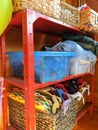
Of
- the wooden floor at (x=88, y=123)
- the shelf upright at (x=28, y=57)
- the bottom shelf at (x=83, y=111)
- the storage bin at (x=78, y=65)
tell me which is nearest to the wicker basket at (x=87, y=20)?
the storage bin at (x=78, y=65)

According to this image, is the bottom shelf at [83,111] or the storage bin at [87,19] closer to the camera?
the storage bin at [87,19]

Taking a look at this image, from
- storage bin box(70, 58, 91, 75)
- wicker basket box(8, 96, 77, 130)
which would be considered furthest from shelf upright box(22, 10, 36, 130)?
storage bin box(70, 58, 91, 75)

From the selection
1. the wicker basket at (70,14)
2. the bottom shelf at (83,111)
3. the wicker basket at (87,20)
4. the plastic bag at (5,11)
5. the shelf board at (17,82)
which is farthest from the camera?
the bottom shelf at (83,111)

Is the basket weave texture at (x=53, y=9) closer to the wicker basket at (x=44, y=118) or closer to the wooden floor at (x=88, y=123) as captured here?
the wicker basket at (x=44, y=118)

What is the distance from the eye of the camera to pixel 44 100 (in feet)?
3.34

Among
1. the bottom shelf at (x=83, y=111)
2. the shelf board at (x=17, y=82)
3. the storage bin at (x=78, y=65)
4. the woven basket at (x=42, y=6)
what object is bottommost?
the bottom shelf at (x=83, y=111)

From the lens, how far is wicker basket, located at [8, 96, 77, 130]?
0.96 meters

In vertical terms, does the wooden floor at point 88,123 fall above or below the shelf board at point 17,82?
below

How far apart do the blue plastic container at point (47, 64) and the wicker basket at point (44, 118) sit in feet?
0.78

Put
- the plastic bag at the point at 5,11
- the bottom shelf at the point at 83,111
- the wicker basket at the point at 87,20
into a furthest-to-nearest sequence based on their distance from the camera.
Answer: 1. the bottom shelf at the point at 83,111
2. the wicker basket at the point at 87,20
3. the plastic bag at the point at 5,11

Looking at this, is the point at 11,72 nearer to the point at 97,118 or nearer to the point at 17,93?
the point at 17,93

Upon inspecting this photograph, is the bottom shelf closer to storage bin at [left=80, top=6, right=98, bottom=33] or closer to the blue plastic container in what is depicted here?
the blue plastic container

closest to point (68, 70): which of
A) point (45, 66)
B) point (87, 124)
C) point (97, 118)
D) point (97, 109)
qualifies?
point (45, 66)

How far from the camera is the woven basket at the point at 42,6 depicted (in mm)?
799
